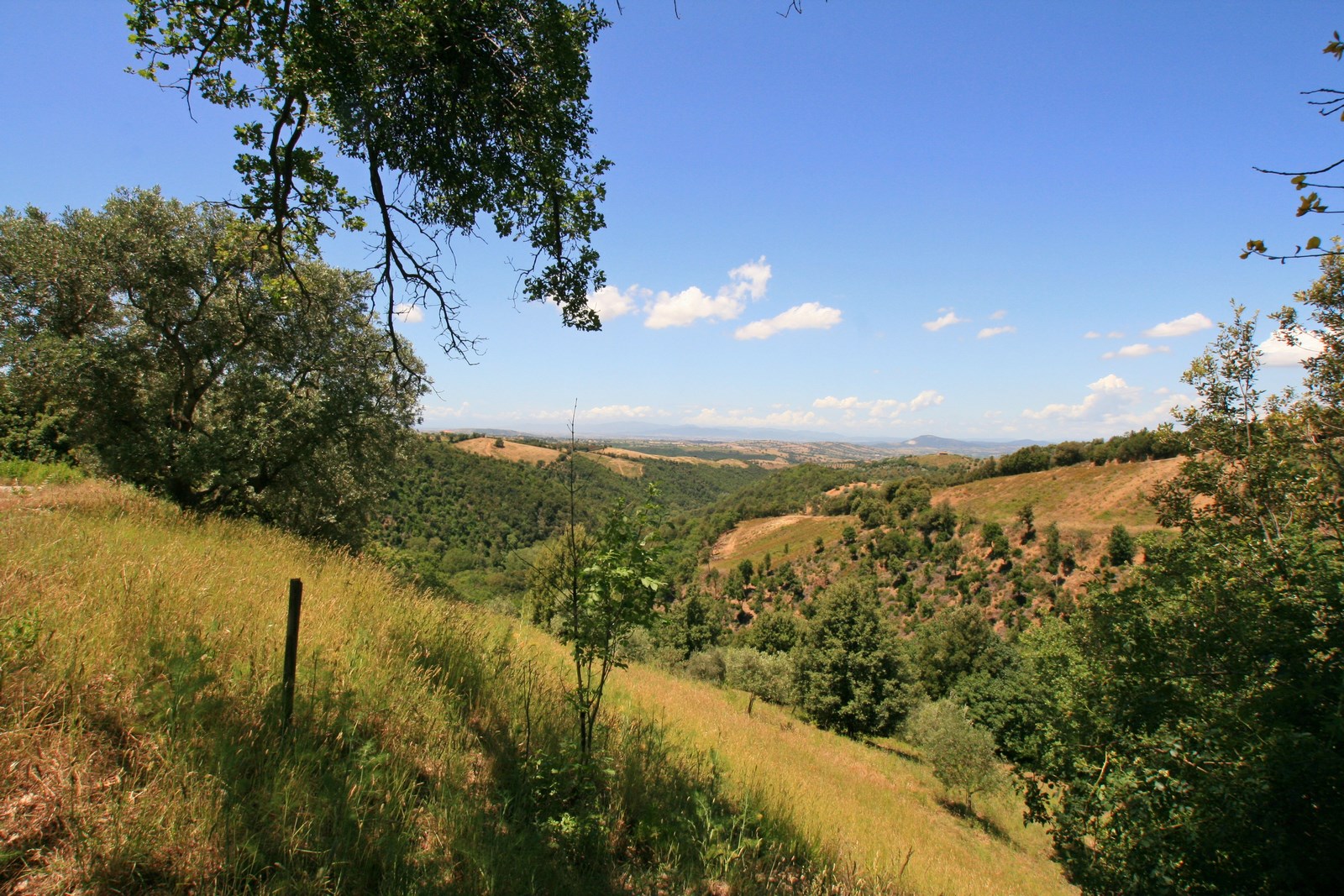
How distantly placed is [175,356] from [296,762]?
13.6 m

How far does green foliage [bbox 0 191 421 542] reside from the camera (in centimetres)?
1074

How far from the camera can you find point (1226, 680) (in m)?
7.47

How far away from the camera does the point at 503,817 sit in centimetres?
374

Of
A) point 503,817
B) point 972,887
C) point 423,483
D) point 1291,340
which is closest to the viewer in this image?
point 503,817

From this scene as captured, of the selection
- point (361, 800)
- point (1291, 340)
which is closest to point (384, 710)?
point (361, 800)

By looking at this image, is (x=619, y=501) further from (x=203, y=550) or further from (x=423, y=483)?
(x=423, y=483)

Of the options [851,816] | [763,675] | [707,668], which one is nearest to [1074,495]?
[763,675]

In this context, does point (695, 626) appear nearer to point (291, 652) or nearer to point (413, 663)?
point (413, 663)

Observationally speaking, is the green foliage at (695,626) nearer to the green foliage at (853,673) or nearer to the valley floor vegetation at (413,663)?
the green foliage at (853,673)

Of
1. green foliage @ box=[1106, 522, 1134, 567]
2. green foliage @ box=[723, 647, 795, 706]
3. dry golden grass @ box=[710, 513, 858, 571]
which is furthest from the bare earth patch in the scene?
green foliage @ box=[723, 647, 795, 706]

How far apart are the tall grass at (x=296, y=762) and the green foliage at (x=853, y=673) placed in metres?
28.9

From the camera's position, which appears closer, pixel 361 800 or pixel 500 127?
pixel 361 800

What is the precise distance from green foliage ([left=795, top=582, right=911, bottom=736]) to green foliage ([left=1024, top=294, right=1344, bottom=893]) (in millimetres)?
17095

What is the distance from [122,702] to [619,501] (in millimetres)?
3455
